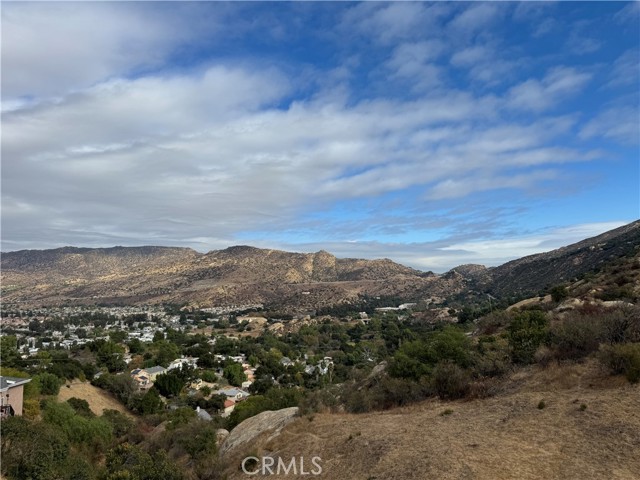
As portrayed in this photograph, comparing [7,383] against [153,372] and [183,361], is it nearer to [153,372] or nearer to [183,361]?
[153,372]

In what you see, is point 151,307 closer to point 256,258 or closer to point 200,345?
point 256,258

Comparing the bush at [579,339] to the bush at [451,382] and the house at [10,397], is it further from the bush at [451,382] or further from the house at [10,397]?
the house at [10,397]

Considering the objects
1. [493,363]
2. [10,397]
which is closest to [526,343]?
[493,363]

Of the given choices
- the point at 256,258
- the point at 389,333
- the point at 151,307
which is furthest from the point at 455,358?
the point at 256,258

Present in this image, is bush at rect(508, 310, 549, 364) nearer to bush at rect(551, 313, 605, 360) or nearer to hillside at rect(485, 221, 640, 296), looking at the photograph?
bush at rect(551, 313, 605, 360)

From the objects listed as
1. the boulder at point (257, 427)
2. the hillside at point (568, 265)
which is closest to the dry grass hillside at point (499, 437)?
the boulder at point (257, 427)

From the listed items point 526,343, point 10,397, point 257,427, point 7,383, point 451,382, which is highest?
point 526,343

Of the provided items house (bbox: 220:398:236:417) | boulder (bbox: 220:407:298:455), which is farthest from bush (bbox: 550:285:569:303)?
house (bbox: 220:398:236:417)
